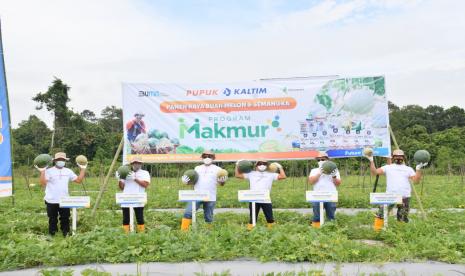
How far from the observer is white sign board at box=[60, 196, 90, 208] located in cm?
749

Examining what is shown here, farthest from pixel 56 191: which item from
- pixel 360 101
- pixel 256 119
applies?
pixel 360 101

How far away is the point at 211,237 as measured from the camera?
6.39m

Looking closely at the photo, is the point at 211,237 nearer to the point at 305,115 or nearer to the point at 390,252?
the point at 390,252

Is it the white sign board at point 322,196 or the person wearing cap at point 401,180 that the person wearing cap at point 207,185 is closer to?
the white sign board at point 322,196

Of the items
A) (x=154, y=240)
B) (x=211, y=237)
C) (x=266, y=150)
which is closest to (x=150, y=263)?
(x=154, y=240)

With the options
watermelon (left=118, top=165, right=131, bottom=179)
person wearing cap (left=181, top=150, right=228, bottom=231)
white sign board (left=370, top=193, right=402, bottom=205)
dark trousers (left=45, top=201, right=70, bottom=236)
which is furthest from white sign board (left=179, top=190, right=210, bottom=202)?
white sign board (left=370, top=193, right=402, bottom=205)

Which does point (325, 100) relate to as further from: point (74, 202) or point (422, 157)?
point (74, 202)

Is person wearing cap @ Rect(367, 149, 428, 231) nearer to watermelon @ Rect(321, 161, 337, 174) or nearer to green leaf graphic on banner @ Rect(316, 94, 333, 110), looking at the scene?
watermelon @ Rect(321, 161, 337, 174)

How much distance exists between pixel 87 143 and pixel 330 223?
102ft

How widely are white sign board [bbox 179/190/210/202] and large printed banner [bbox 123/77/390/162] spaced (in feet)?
7.16

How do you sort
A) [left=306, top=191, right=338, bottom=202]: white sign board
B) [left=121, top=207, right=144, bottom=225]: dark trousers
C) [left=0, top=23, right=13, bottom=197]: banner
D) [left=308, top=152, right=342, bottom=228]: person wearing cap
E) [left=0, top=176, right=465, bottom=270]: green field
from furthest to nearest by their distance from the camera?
1. [left=0, top=23, right=13, bottom=197]: banner
2. [left=308, top=152, right=342, bottom=228]: person wearing cap
3. [left=121, top=207, right=144, bottom=225]: dark trousers
4. [left=306, top=191, right=338, bottom=202]: white sign board
5. [left=0, top=176, right=465, bottom=270]: green field

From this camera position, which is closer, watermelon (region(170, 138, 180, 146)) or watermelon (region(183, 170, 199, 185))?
watermelon (region(183, 170, 199, 185))

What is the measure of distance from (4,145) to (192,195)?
4747 mm

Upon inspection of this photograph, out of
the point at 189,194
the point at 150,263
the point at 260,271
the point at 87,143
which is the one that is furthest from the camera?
the point at 87,143
